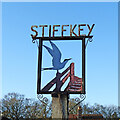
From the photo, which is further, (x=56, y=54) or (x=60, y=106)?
(x=56, y=54)

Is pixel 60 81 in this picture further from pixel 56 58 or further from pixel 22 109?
pixel 22 109

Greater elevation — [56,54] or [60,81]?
[56,54]

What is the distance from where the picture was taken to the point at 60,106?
1191 centimetres

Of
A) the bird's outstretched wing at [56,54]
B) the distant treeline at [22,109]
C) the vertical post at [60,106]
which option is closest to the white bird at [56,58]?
the bird's outstretched wing at [56,54]

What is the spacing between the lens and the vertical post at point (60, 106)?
39.0 feet

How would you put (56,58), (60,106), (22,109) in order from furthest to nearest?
(22,109) → (56,58) → (60,106)

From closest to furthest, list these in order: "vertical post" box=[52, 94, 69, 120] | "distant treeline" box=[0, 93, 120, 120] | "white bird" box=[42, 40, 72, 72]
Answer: "vertical post" box=[52, 94, 69, 120] < "white bird" box=[42, 40, 72, 72] < "distant treeline" box=[0, 93, 120, 120]

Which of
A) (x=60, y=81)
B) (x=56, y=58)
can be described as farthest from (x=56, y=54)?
(x=60, y=81)

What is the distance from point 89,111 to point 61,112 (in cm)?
3468

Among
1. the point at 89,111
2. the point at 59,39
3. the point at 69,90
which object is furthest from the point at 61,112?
the point at 89,111

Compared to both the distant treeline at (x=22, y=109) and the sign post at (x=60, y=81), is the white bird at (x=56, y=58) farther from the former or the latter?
the distant treeline at (x=22, y=109)

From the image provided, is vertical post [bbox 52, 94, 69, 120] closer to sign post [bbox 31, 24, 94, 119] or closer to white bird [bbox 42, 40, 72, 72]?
sign post [bbox 31, 24, 94, 119]

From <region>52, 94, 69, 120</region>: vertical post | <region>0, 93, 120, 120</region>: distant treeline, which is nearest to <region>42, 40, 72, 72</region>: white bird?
<region>52, 94, 69, 120</region>: vertical post

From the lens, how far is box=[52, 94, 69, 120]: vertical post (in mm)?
11883
